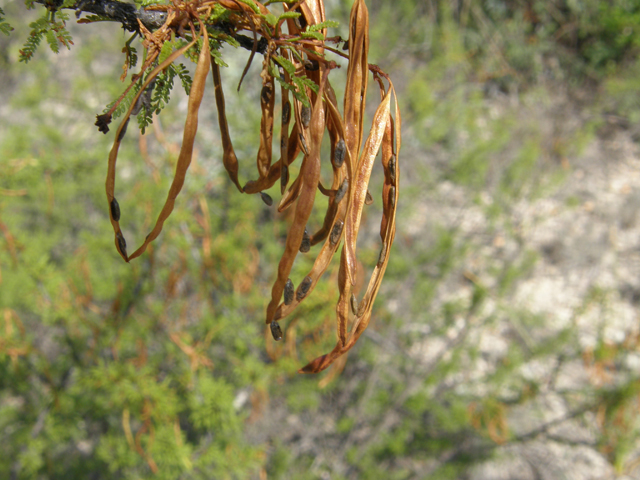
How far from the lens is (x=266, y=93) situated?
0.51 m

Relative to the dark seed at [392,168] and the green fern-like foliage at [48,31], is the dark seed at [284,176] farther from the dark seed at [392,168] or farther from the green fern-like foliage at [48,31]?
the green fern-like foliage at [48,31]

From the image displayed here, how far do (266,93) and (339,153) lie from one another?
134 millimetres

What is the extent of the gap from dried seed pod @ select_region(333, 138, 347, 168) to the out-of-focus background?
129cm

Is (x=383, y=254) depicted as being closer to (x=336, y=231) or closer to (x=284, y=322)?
(x=336, y=231)

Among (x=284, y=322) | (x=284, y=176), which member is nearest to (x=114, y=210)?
(x=284, y=176)

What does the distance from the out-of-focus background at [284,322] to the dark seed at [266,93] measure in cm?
124

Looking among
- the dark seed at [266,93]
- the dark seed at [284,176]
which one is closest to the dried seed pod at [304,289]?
the dark seed at [284,176]

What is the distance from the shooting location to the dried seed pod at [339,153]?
0.44m

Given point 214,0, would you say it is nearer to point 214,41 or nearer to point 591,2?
point 214,41

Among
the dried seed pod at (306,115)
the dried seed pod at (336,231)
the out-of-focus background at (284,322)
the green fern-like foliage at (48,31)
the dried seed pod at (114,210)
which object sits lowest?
the out-of-focus background at (284,322)

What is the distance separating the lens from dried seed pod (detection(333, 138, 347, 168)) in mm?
442

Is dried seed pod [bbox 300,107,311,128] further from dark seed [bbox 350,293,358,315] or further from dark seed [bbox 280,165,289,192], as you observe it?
dark seed [bbox 350,293,358,315]

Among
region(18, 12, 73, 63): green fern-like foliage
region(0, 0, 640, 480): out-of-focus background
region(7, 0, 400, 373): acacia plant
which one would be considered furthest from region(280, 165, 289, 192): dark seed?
region(0, 0, 640, 480): out-of-focus background

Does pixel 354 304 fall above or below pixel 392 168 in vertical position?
below
